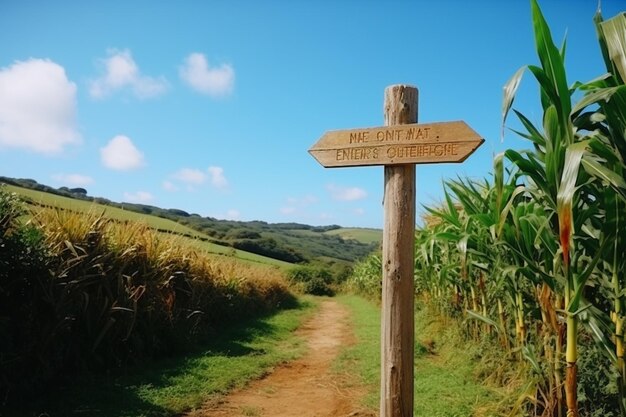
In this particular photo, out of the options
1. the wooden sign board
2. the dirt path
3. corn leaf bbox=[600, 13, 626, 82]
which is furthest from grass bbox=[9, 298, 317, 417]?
corn leaf bbox=[600, 13, 626, 82]

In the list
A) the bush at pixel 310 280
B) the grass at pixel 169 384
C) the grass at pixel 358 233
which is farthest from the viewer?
the grass at pixel 358 233

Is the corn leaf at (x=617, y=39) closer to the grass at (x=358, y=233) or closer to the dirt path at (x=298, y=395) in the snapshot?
the dirt path at (x=298, y=395)

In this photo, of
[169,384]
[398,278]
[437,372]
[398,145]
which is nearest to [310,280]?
[437,372]

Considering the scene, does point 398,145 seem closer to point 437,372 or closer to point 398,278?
point 398,278

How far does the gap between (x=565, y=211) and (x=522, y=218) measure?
3.18 ft

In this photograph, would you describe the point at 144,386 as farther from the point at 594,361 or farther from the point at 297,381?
the point at 594,361

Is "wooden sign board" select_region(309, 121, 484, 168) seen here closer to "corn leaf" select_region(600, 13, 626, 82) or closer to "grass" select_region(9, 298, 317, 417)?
"corn leaf" select_region(600, 13, 626, 82)

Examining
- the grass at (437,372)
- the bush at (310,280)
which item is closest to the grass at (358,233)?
the bush at (310,280)

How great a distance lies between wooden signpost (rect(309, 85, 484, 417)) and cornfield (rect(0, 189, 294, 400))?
3.38 metres

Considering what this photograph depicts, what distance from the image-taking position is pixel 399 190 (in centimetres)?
316

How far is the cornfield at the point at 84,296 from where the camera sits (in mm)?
4320

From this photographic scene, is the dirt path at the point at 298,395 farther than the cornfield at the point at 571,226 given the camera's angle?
Yes

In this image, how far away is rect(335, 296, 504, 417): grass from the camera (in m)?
4.45

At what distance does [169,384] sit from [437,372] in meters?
3.41
